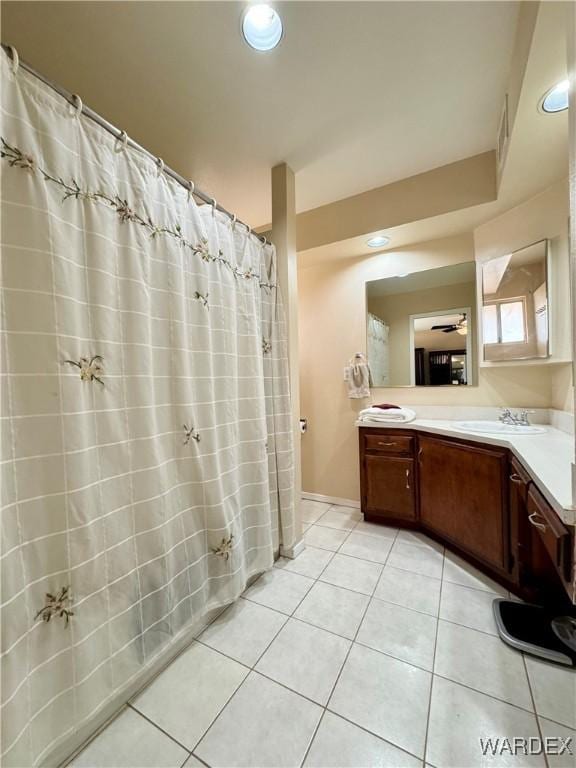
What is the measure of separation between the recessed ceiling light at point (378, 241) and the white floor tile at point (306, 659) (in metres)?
2.53

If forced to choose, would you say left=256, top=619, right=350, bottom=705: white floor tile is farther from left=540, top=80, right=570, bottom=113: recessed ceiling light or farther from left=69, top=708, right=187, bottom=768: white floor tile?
left=540, top=80, right=570, bottom=113: recessed ceiling light

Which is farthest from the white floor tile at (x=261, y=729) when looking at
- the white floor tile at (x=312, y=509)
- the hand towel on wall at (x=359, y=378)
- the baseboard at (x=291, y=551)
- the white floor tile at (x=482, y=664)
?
the hand towel on wall at (x=359, y=378)

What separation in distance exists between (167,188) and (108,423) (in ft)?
3.23

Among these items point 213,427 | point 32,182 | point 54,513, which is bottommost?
point 54,513

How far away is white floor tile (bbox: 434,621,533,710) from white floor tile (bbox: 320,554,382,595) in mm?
399

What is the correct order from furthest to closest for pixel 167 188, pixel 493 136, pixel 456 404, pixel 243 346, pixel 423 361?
pixel 423 361
pixel 456 404
pixel 493 136
pixel 243 346
pixel 167 188

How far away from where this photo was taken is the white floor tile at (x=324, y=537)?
2.00 metres

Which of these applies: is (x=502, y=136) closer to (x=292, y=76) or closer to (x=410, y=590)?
(x=292, y=76)

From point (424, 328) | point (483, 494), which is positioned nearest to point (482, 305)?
point (424, 328)

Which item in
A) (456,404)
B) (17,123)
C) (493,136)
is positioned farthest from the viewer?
(456,404)

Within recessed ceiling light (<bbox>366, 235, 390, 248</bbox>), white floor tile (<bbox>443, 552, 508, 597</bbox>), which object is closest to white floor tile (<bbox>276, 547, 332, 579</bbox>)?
white floor tile (<bbox>443, 552, 508, 597</bbox>)

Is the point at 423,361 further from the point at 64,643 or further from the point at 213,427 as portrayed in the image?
the point at 64,643

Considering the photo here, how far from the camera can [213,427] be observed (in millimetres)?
1293

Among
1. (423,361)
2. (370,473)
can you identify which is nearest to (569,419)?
(423,361)
